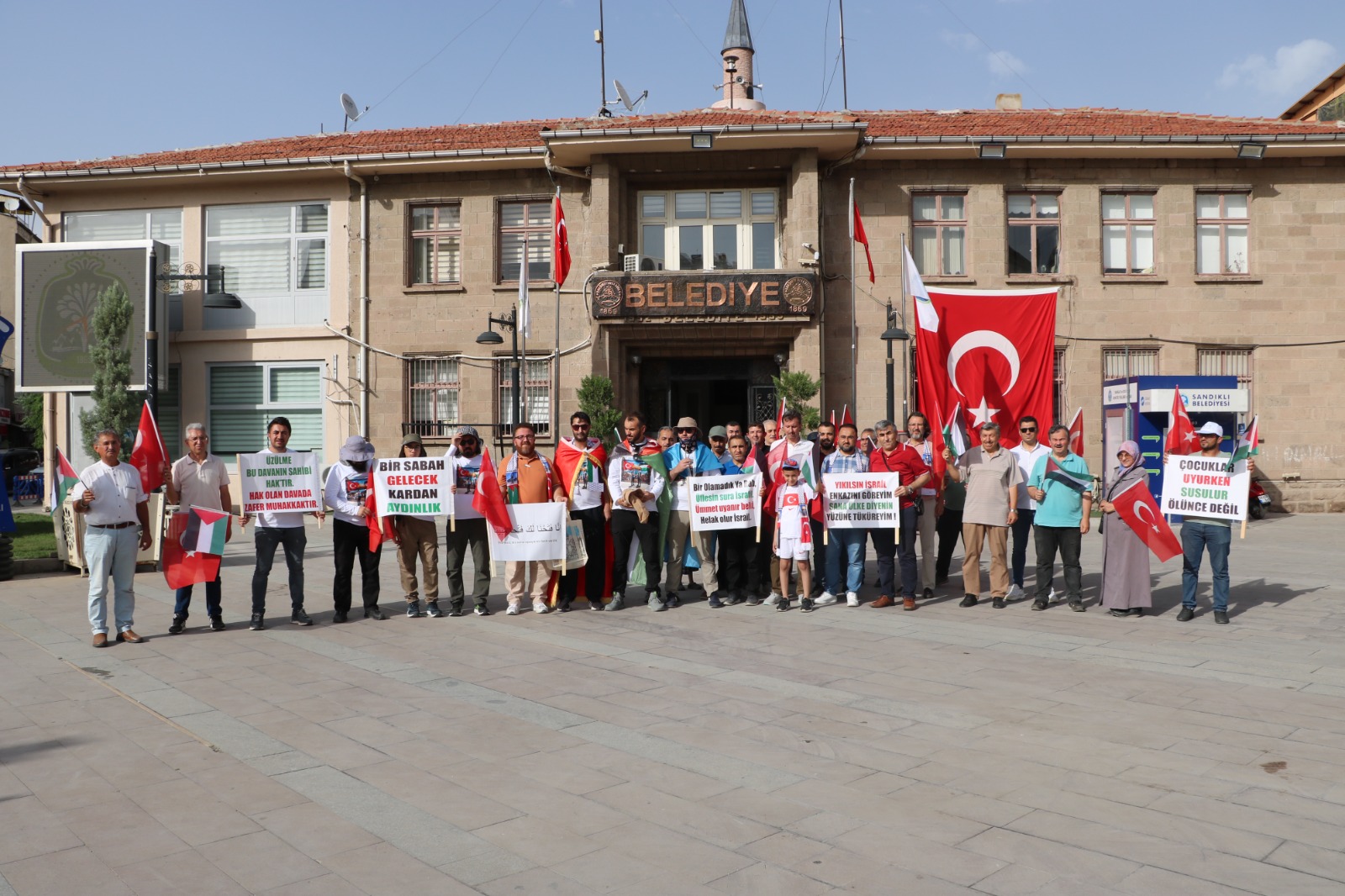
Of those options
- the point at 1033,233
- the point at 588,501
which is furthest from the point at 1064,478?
the point at 1033,233

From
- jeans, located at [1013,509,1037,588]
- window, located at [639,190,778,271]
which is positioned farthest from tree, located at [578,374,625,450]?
jeans, located at [1013,509,1037,588]

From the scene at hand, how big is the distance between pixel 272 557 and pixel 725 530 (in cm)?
428

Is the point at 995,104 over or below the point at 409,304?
over

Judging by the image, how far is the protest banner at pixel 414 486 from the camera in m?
10.2

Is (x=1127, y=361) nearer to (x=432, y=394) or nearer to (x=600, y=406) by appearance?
(x=600, y=406)

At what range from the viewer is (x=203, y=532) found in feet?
31.4

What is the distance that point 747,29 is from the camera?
4950 centimetres

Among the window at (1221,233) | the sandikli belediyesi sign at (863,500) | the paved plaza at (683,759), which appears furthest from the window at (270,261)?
the window at (1221,233)

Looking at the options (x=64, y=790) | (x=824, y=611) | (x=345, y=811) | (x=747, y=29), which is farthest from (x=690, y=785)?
(x=747, y=29)

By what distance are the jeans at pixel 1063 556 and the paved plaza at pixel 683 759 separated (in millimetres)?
839

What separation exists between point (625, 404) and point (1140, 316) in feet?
35.4

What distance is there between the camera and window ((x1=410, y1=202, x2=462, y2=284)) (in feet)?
77.2

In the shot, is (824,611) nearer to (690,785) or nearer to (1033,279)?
(690,785)

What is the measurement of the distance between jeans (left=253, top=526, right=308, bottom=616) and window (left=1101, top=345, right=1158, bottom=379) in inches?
686
